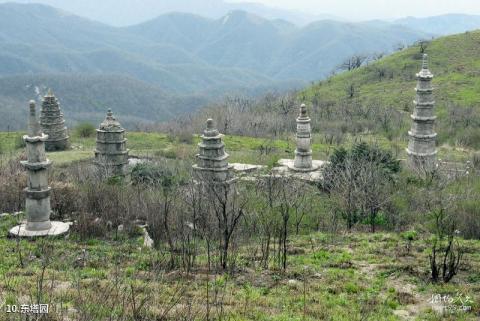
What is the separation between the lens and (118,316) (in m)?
9.62

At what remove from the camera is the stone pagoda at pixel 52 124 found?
139 ft

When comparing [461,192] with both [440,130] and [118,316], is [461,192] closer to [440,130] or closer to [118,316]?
[118,316]

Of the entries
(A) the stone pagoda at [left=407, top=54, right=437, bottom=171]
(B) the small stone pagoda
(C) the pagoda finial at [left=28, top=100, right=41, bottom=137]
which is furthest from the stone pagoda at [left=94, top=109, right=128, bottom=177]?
(A) the stone pagoda at [left=407, top=54, right=437, bottom=171]

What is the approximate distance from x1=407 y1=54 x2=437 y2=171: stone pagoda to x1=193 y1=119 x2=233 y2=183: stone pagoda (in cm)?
1138

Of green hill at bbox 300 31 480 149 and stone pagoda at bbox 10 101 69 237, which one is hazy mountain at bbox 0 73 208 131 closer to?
green hill at bbox 300 31 480 149

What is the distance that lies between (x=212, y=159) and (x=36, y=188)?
28.9 feet

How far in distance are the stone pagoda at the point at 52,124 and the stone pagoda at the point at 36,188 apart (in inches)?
914

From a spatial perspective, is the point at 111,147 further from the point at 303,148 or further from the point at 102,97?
the point at 102,97

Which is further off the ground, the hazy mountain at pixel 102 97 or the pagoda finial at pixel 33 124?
the pagoda finial at pixel 33 124

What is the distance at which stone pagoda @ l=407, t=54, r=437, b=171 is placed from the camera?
106 ft

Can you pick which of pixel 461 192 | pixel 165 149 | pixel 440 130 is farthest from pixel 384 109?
pixel 461 192

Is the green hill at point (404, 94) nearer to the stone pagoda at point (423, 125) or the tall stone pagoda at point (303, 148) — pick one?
the stone pagoda at point (423, 125)

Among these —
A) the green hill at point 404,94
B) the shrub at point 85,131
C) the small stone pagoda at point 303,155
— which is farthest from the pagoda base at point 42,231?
the green hill at point 404,94

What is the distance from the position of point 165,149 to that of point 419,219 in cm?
2501
